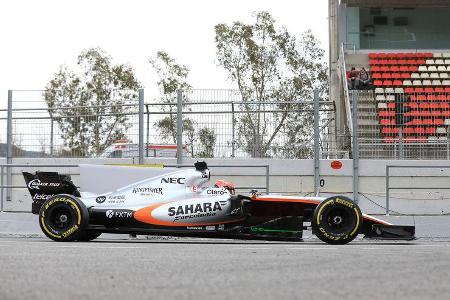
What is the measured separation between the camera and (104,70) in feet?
148

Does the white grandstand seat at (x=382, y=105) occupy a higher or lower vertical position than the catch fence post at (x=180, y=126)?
higher

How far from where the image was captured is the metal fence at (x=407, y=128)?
1945 cm

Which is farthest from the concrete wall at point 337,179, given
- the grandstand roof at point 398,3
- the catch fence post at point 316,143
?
the grandstand roof at point 398,3

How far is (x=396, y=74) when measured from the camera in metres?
29.7

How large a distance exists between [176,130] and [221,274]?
11.1 m

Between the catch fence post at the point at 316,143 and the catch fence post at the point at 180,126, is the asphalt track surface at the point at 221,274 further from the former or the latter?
the catch fence post at the point at 180,126

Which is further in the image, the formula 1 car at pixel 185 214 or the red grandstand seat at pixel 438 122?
the red grandstand seat at pixel 438 122

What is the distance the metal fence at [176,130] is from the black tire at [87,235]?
407cm

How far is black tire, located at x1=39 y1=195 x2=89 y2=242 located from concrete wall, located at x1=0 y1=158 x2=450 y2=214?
442 centimetres

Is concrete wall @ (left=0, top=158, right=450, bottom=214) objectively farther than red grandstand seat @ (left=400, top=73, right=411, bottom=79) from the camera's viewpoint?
No

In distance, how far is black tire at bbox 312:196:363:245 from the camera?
1337cm

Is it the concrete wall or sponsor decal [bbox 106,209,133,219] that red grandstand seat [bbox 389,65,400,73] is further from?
sponsor decal [bbox 106,209,133,219]

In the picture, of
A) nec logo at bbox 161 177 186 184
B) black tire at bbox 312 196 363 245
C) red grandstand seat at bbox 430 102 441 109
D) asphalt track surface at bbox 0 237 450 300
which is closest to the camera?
asphalt track surface at bbox 0 237 450 300

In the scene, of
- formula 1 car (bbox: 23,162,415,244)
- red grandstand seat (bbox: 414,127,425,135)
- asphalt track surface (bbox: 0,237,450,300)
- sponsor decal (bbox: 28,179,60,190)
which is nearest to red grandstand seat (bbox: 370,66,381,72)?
red grandstand seat (bbox: 414,127,425,135)
